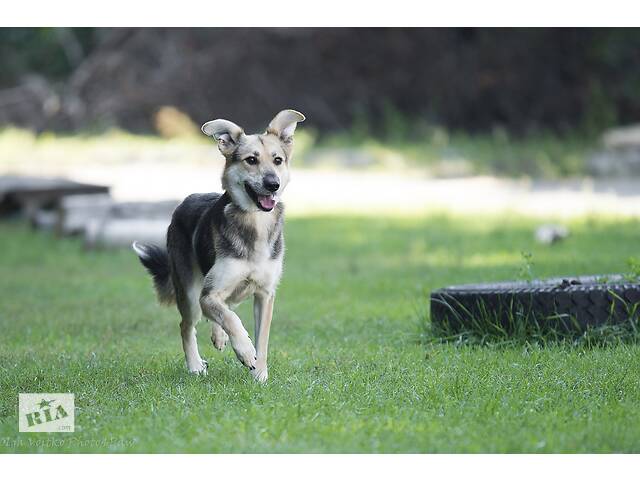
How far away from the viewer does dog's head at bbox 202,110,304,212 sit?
6.68 meters

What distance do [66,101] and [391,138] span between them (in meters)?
8.88

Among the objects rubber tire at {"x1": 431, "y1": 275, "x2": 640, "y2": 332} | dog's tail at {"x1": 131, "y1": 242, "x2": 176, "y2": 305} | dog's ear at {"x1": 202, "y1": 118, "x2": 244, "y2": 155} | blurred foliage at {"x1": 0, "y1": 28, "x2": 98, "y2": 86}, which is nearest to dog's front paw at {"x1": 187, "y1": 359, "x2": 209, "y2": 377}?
dog's tail at {"x1": 131, "y1": 242, "x2": 176, "y2": 305}

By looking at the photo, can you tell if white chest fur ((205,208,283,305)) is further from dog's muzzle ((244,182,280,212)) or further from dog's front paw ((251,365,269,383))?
dog's front paw ((251,365,269,383))

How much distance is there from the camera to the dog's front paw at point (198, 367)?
23.1ft

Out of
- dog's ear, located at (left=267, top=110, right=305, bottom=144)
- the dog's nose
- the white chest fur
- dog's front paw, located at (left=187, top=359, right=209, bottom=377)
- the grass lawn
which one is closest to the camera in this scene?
the grass lawn

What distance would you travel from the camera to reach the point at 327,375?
6.91m

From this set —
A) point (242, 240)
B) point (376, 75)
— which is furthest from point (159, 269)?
point (376, 75)

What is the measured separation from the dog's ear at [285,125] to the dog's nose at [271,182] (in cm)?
43

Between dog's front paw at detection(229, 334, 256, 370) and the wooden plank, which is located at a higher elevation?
the wooden plank

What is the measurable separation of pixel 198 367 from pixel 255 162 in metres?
1.54
